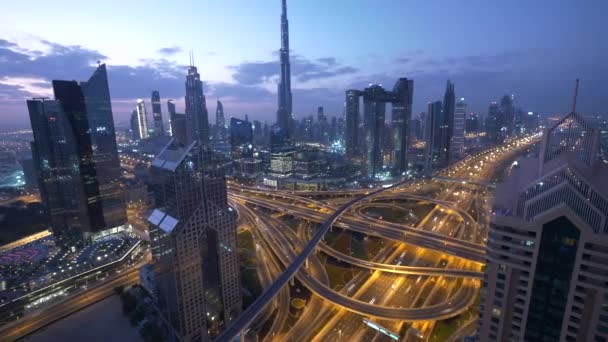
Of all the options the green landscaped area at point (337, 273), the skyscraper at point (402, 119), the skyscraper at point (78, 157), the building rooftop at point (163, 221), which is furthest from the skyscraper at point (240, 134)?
the building rooftop at point (163, 221)

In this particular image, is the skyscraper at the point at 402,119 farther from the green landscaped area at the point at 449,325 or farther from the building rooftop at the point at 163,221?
the building rooftop at the point at 163,221

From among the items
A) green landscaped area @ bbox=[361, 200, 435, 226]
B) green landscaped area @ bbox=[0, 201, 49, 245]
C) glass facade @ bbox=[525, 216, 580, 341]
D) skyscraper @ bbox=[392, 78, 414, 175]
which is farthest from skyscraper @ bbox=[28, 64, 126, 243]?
skyscraper @ bbox=[392, 78, 414, 175]

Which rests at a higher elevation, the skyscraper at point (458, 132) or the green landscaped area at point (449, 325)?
the skyscraper at point (458, 132)

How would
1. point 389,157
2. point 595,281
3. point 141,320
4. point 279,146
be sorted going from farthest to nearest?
point 389,157 → point 279,146 → point 141,320 → point 595,281

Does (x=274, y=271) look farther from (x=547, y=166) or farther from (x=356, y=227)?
(x=547, y=166)

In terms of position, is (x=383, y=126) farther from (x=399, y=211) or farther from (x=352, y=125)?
(x=399, y=211)

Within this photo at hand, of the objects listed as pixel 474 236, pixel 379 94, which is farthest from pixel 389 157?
pixel 474 236
